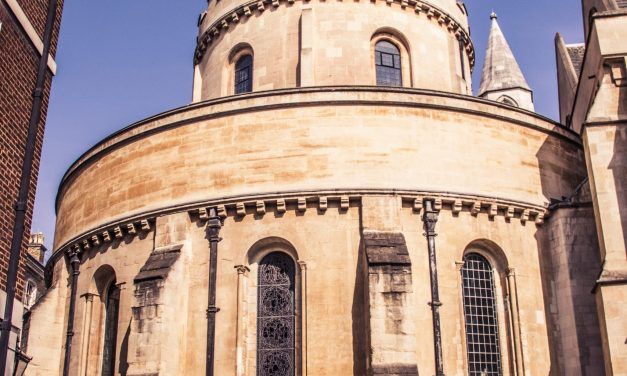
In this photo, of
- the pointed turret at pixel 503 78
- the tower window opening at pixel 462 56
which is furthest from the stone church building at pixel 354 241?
the pointed turret at pixel 503 78

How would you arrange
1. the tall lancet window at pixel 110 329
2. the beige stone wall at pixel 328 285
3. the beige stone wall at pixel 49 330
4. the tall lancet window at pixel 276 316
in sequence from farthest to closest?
the beige stone wall at pixel 49 330, the tall lancet window at pixel 110 329, the tall lancet window at pixel 276 316, the beige stone wall at pixel 328 285

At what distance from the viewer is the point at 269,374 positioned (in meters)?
18.2

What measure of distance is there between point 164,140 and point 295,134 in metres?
3.84

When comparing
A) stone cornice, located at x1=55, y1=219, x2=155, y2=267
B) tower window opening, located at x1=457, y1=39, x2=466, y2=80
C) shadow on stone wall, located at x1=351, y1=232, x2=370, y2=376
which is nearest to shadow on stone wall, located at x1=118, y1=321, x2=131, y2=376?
stone cornice, located at x1=55, y1=219, x2=155, y2=267

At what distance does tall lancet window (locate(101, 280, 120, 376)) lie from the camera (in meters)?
20.9

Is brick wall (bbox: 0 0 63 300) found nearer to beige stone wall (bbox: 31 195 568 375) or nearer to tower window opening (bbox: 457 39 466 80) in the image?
beige stone wall (bbox: 31 195 568 375)

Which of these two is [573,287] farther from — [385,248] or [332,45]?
[332,45]

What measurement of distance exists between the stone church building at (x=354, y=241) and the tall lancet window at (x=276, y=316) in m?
0.05

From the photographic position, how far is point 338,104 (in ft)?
64.0

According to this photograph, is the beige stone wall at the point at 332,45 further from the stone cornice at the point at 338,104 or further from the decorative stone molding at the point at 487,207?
the decorative stone molding at the point at 487,207

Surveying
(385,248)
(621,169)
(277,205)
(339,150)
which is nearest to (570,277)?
(621,169)

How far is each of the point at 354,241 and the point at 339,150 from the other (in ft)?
8.02

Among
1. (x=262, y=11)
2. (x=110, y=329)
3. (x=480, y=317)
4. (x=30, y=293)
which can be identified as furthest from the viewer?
(x=30, y=293)

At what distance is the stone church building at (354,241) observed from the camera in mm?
17719
